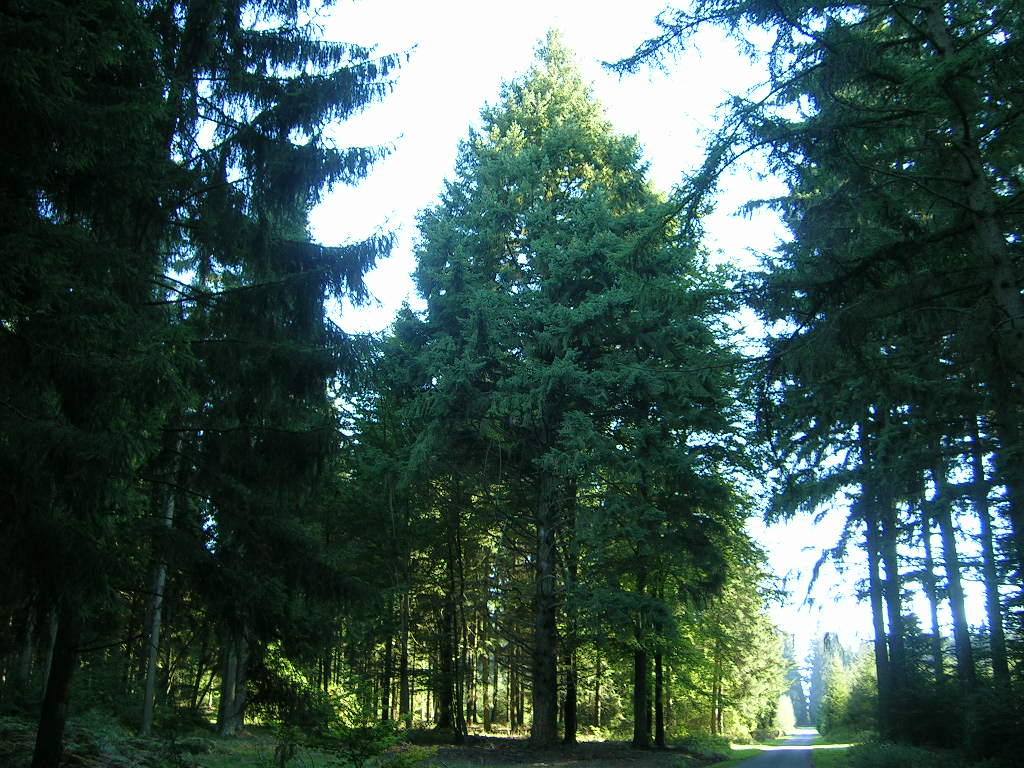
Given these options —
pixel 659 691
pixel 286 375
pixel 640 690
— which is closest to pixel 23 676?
pixel 286 375

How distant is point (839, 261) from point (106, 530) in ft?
28.1

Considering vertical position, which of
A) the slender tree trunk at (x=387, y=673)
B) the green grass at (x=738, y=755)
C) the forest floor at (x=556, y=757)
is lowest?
the green grass at (x=738, y=755)

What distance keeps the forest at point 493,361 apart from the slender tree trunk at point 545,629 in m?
0.08

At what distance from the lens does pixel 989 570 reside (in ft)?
42.8

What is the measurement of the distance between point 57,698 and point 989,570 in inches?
581

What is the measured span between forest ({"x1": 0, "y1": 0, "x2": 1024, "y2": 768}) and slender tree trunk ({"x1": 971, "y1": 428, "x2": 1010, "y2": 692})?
0.28ft

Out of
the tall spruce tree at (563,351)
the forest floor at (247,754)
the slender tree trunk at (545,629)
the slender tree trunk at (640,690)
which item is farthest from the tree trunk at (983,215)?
the slender tree trunk at (640,690)

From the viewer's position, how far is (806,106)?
353 inches

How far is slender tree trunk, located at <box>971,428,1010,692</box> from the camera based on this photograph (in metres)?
12.4

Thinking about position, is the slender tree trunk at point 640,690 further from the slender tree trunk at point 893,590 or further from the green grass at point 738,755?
the slender tree trunk at point 893,590

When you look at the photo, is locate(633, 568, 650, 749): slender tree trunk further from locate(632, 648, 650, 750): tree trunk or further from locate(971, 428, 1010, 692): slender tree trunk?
locate(971, 428, 1010, 692): slender tree trunk

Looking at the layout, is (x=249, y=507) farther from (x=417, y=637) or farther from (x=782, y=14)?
(x=417, y=637)

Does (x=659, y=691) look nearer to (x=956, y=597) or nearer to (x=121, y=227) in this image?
(x=956, y=597)

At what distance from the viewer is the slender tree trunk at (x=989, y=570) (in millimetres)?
12406
